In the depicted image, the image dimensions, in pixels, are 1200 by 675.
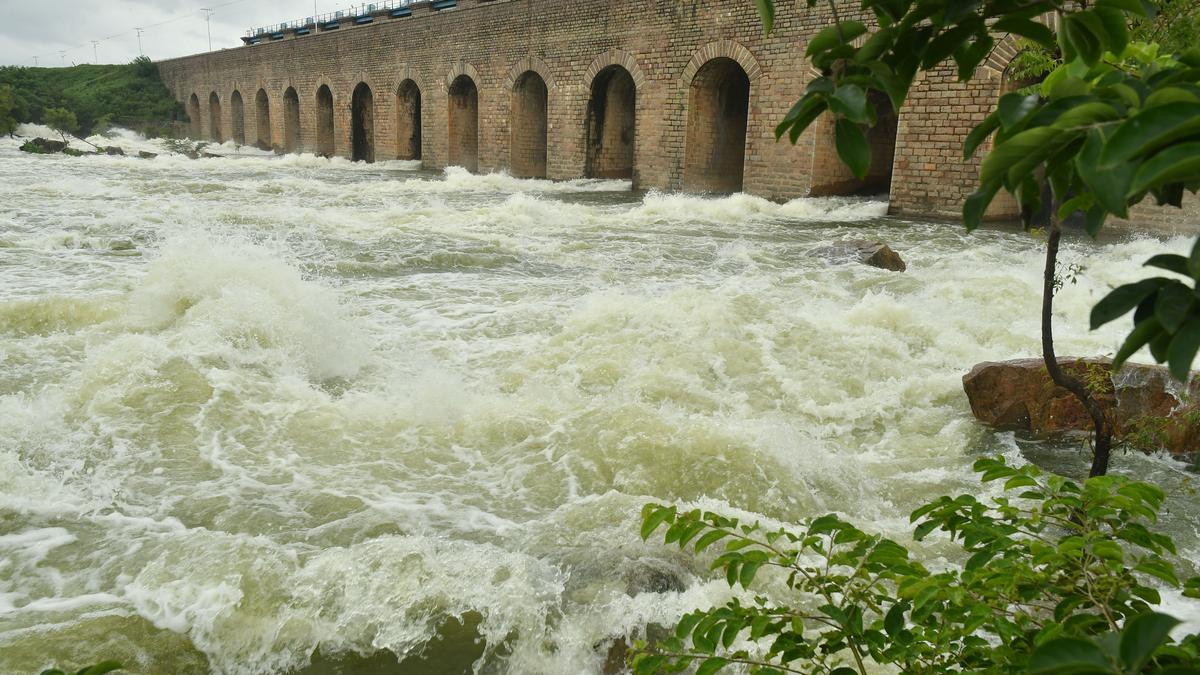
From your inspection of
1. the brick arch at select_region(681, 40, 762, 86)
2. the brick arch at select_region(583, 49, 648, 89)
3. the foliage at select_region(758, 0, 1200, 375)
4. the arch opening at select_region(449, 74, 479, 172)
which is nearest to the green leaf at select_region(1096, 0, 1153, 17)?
the foliage at select_region(758, 0, 1200, 375)

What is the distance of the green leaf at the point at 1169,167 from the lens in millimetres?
746

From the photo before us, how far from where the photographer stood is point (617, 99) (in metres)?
20.9

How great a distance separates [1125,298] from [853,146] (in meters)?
0.37

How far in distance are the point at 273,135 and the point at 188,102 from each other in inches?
582

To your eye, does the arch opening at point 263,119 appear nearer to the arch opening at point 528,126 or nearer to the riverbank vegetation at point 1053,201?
the arch opening at point 528,126

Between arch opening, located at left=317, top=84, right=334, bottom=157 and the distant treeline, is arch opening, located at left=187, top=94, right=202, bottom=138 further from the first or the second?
arch opening, located at left=317, top=84, right=334, bottom=157

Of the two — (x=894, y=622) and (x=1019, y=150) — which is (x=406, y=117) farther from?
(x=1019, y=150)

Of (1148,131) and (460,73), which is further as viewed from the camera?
(460,73)

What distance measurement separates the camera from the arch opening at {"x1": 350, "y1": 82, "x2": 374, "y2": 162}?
102 feet

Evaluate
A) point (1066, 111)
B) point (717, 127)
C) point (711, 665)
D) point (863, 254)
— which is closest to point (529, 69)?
point (717, 127)

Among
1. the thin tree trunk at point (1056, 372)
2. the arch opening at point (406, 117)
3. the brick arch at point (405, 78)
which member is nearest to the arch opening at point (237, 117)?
the arch opening at point (406, 117)

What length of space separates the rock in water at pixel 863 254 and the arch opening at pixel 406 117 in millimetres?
20688

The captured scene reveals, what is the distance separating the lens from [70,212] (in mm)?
12797

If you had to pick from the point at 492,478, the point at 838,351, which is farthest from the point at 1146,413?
the point at 492,478
